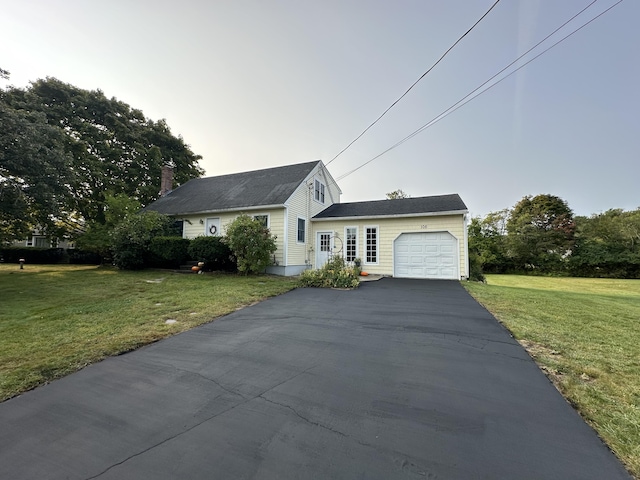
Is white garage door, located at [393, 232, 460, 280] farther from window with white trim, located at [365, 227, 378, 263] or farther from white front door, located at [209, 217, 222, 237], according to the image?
white front door, located at [209, 217, 222, 237]

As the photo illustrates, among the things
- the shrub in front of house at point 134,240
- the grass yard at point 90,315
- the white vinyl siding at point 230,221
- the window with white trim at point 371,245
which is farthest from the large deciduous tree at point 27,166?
the window with white trim at point 371,245

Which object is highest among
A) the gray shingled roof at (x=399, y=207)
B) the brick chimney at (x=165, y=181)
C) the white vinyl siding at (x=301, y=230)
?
the brick chimney at (x=165, y=181)

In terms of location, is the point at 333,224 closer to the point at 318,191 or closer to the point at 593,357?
the point at 318,191

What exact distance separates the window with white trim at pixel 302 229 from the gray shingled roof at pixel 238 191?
1.69 m

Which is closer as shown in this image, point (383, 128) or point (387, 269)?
point (383, 128)

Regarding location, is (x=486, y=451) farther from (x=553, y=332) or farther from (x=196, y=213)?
(x=196, y=213)

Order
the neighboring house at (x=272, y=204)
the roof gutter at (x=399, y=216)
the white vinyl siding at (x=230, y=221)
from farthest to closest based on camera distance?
the neighboring house at (x=272, y=204) → the white vinyl siding at (x=230, y=221) → the roof gutter at (x=399, y=216)

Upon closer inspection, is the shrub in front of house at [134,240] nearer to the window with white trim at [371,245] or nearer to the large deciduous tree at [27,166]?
the large deciduous tree at [27,166]

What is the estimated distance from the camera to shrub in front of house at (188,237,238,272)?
11.8 metres

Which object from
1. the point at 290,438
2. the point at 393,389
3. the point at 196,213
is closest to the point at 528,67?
the point at 393,389

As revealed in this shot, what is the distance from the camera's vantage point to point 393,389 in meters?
2.64

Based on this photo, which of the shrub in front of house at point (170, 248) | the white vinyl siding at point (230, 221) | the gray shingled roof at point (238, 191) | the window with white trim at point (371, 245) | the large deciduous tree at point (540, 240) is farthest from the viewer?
the large deciduous tree at point (540, 240)

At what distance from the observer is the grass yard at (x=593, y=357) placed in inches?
81.7

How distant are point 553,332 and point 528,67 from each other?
8.40 meters
